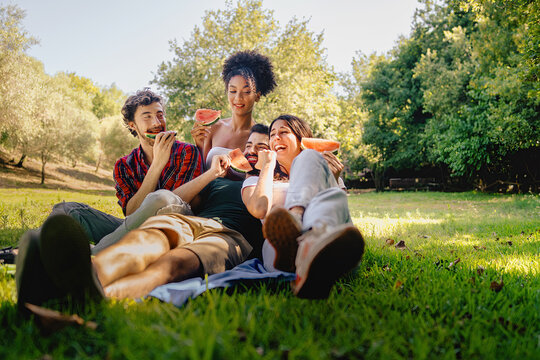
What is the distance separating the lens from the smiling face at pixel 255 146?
3289 mm

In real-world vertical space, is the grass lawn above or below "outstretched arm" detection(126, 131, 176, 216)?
below

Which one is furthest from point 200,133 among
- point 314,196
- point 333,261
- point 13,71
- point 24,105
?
point 24,105

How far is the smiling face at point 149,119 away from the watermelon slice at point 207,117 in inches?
25.1

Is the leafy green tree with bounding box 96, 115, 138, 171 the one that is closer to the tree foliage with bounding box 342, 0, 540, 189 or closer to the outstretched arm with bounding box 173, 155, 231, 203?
the tree foliage with bounding box 342, 0, 540, 189

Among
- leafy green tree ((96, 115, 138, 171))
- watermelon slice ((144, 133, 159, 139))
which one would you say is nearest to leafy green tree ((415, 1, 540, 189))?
watermelon slice ((144, 133, 159, 139))

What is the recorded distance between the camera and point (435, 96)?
56.8 ft

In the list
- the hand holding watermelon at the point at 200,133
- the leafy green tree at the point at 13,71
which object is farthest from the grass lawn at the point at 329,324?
the leafy green tree at the point at 13,71

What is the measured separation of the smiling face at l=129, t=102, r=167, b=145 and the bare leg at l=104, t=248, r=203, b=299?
160cm

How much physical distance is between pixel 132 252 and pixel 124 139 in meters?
27.8

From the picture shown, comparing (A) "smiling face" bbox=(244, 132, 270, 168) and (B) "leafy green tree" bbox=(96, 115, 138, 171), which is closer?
(A) "smiling face" bbox=(244, 132, 270, 168)

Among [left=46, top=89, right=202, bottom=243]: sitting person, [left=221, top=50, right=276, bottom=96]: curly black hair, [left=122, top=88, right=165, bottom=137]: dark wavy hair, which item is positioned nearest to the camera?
[left=46, top=89, right=202, bottom=243]: sitting person

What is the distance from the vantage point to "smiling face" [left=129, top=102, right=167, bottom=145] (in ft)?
10.8

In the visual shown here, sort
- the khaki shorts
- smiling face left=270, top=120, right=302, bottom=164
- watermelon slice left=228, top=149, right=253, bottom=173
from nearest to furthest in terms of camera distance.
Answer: the khaki shorts, smiling face left=270, top=120, right=302, bottom=164, watermelon slice left=228, top=149, right=253, bottom=173

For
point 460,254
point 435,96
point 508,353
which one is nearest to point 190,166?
point 508,353
